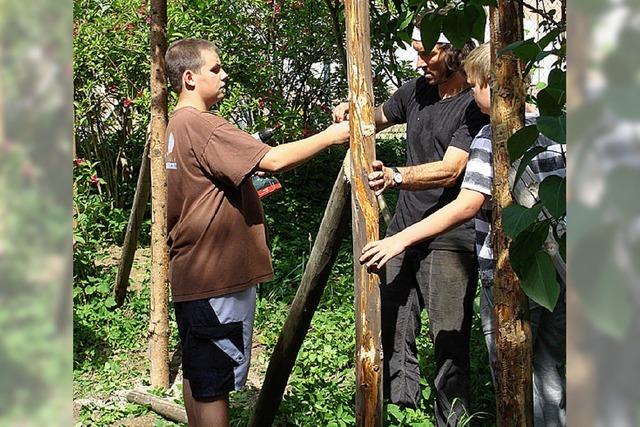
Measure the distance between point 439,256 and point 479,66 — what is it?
100cm

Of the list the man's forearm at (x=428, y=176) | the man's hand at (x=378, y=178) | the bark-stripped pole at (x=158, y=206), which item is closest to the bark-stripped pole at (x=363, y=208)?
the man's hand at (x=378, y=178)

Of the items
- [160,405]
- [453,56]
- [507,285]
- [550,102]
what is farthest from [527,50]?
[160,405]

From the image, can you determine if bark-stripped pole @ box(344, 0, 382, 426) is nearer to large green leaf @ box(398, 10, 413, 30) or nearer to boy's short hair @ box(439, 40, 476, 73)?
large green leaf @ box(398, 10, 413, 30)

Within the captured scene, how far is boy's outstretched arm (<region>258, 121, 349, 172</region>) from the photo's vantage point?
314 centimetres

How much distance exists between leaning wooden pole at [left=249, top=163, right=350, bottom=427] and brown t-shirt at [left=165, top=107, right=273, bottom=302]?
210mm

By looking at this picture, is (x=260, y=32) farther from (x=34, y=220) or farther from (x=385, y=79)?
(x=34, y=220)

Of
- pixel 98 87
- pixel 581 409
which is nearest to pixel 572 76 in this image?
pixel 581 409

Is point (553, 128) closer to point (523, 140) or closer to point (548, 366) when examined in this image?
point (523, 140)

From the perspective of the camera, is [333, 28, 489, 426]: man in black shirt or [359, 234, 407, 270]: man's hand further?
[333, 28, 489, 426]: man in black shirt

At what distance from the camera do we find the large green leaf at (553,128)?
117cm

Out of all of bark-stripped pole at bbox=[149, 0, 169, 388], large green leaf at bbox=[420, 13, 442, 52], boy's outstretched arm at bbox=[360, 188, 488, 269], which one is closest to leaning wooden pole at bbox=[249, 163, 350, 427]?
boy's outstretched arm at bbox=[360, 188, 488, 269]

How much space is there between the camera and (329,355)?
486 centimetres

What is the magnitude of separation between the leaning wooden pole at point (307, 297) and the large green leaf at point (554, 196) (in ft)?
6.01

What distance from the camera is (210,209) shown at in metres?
3.25
